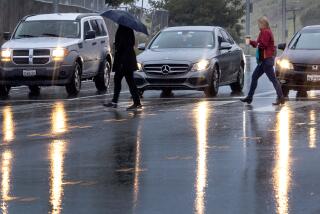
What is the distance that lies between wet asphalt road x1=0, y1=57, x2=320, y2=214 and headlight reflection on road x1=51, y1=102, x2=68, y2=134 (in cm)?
2

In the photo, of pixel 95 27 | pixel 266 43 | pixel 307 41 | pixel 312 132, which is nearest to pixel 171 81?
pixel 266 43

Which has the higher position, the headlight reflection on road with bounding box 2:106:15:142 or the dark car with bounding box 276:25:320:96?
the dark car with bounding box 276:25:320:96

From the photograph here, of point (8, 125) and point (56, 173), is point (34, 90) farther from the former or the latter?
point (56, 173)

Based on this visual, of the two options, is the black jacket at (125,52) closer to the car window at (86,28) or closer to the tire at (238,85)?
the tire at (238,85)

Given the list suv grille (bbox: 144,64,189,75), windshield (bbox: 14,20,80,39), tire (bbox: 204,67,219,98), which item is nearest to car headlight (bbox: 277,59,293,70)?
tire (bbox: 204,67,219,98)

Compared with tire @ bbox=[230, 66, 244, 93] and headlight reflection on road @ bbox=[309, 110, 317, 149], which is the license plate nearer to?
tire @ bbox=[230, 66, 244, 93]

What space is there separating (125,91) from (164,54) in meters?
3.92

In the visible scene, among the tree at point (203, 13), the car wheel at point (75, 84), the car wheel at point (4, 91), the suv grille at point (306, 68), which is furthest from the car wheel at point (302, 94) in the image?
the tree at point (203, 13)

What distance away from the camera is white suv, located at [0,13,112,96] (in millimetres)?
23891

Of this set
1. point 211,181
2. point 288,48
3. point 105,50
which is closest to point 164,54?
point 288,48

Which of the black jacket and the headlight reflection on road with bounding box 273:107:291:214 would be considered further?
the black jacket

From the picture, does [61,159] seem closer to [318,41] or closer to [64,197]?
[64,197]

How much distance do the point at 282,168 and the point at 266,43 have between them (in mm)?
9111

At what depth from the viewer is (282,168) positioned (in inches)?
433
